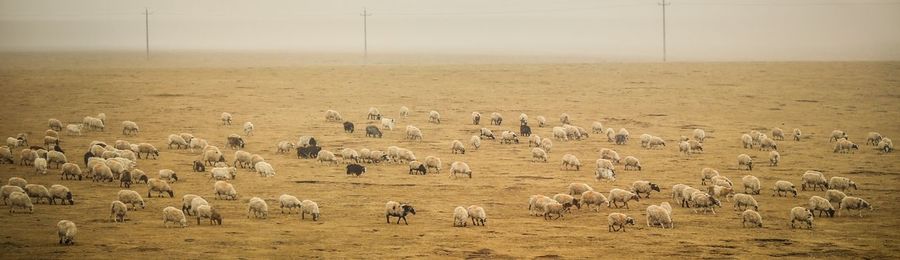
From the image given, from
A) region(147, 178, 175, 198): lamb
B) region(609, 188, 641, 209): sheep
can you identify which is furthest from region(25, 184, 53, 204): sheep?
region(609, 188, 641, 209): sheep

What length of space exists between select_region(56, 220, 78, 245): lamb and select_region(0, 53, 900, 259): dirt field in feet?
0.78

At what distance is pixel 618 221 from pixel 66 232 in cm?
1291

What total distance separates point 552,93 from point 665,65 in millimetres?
22848

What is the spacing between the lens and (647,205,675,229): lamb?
28.0m

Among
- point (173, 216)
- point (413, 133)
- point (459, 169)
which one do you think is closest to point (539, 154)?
point (459, 169)

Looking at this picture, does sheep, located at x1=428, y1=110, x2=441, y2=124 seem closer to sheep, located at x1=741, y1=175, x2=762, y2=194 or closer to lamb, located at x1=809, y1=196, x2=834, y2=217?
sheep, located at x1=741, y1=175, x2=762, y2=194

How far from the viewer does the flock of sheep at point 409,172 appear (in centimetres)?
2839

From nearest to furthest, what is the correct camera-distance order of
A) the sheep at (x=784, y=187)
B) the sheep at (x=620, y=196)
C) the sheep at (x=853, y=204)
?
the sheep at (x=853, y=204) < the sheep at (x=620, y=196) < the sheep at (x=784, y=187)

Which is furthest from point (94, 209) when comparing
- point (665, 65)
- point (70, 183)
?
point (665, 65)

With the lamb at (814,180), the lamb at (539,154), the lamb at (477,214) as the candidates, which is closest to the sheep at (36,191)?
the lamb at (477,214)

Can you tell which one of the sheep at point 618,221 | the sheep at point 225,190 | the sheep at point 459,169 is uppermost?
the sheep at point 459,169

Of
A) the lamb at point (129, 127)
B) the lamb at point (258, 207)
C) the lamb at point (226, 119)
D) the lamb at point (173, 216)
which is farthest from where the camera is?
the lamb at point (226, 119)

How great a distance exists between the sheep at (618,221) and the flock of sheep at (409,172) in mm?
24

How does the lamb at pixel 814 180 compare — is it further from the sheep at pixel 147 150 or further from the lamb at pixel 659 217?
the sheep at pixel 147 150
